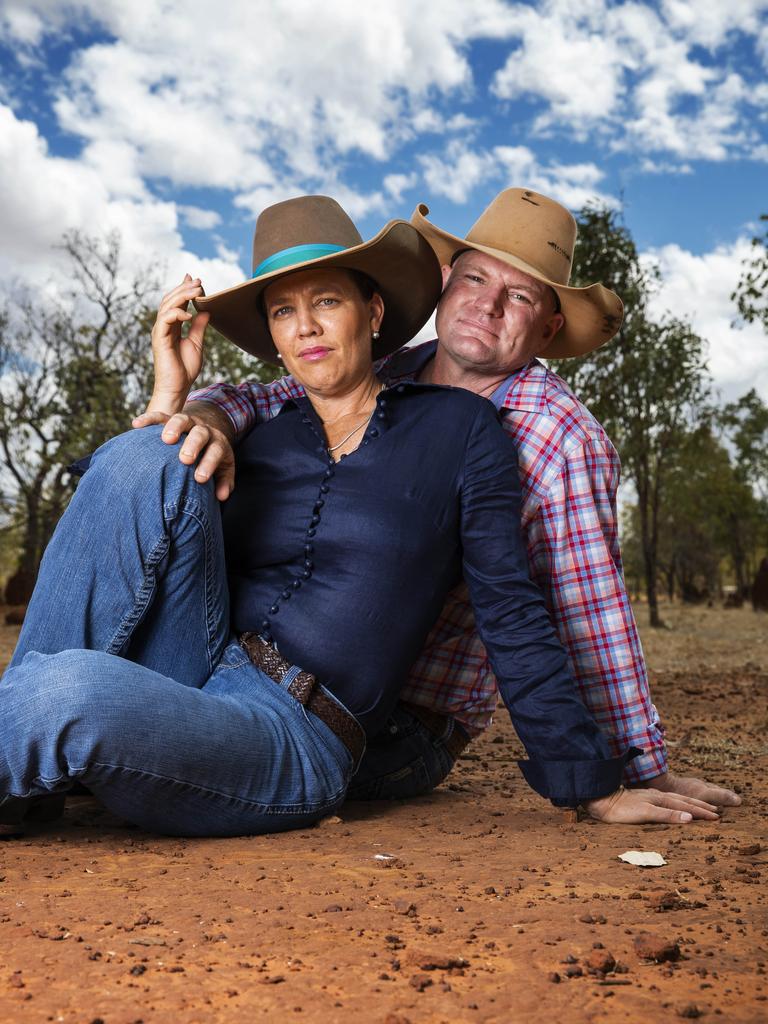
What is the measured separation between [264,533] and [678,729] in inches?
146

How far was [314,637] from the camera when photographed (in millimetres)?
3268

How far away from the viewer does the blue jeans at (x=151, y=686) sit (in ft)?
9.25

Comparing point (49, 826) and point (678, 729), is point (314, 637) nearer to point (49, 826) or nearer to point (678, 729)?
point (49, 826)

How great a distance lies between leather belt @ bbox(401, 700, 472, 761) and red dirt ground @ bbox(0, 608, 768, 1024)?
0.31 metres

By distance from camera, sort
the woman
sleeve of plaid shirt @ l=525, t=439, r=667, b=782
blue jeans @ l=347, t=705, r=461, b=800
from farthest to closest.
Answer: blue jeans @ l=347, t=705, r=461, b=800 < sleeve of plaid shirt @ l=525, t=439, r=667, b=782 < the woman

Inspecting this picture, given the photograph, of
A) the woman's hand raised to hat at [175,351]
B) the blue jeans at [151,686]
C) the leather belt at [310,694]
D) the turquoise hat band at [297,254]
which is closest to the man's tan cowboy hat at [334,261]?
the turquoise hat band at [297,254]

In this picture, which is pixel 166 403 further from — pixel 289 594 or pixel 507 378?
pixel 507 378

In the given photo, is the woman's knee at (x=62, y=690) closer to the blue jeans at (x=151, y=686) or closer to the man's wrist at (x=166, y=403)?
the blue jeans at (x=151, y=686)

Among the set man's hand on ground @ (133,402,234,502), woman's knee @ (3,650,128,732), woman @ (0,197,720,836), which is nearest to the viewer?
woman's knee @ (3,650,128,732)

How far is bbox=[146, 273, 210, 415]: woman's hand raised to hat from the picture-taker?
3.54 m

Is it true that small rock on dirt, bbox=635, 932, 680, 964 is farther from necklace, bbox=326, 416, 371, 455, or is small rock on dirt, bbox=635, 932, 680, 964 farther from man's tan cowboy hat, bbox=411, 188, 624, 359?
man's tan cowboy hat, bbox=411, 188, 624, 359

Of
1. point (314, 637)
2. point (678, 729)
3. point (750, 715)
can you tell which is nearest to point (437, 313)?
point (314, 637)

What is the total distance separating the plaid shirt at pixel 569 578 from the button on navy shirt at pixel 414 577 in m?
0.29

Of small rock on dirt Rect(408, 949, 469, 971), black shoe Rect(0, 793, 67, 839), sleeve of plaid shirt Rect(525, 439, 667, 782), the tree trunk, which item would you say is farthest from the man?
the tree trunk
